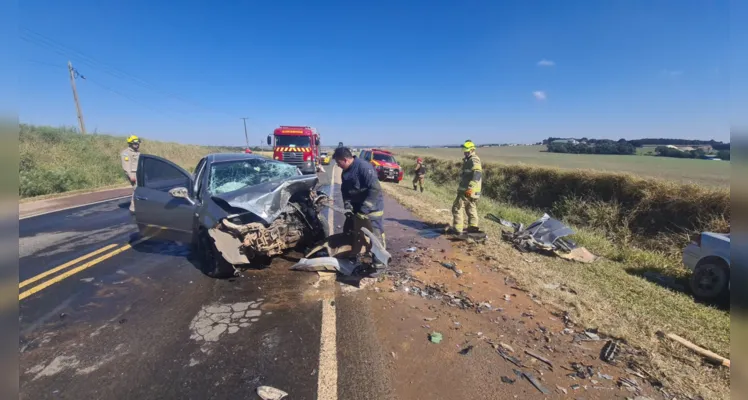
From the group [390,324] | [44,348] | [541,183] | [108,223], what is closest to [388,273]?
[390,324]

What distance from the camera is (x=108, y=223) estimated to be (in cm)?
745

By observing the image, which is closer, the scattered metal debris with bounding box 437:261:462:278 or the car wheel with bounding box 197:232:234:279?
the car wheel with bounding box 197:232:234:279

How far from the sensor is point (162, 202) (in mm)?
5184

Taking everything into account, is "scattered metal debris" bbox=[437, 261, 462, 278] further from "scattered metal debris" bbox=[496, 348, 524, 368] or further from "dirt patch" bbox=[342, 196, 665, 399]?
"scattered metal debris" bbox=[496, 348, 524, 368]

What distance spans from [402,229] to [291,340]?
4.55 metres

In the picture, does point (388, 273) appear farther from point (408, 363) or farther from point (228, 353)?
point (228, 353)

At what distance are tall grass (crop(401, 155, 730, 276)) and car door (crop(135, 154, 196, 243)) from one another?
7728 mm

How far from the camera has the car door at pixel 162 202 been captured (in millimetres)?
4996

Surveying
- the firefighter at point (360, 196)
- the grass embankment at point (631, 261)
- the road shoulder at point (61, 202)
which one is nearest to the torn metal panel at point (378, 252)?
the firefighter at point (360, 196)

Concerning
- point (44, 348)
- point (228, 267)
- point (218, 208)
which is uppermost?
point (218, 208)

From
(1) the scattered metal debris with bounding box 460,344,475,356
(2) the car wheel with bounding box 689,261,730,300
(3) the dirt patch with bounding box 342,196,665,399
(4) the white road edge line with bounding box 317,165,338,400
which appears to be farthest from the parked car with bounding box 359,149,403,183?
(1) the scattered metal debris with bounding box 460,344,475,356

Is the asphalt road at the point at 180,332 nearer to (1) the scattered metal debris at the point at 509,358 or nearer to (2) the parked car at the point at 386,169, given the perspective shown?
(1) the scattered metal debris at the point at 509,358

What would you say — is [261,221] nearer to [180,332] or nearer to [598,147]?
[180,332]

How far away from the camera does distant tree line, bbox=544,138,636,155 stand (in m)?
29.9
